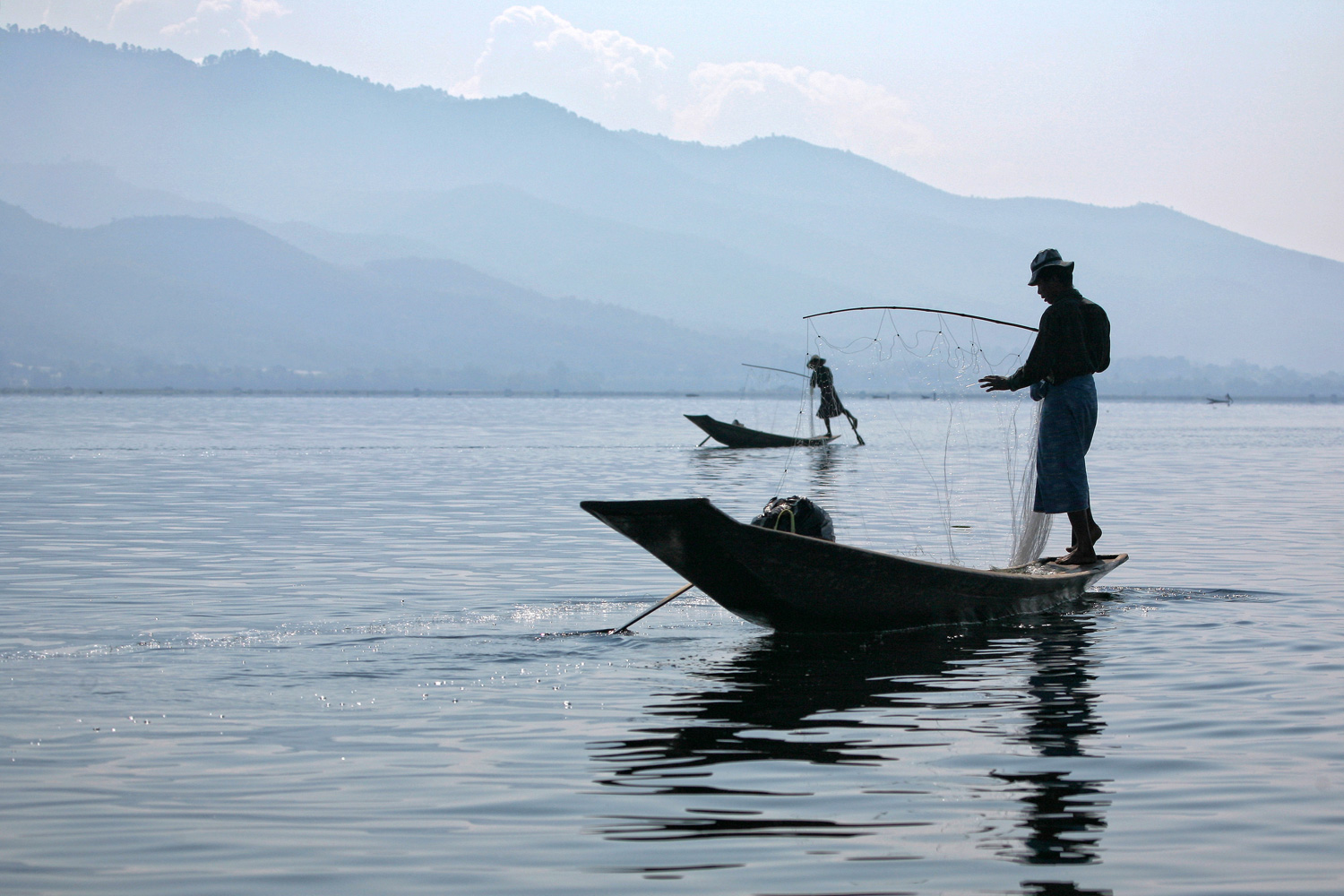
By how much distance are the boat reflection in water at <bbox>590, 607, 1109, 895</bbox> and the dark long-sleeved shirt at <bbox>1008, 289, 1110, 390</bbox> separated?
2.57 meters

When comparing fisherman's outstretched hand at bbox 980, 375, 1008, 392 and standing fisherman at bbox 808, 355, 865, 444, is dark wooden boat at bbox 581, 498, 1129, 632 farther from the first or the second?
standing fisherman at bbox 808, 355, 865, 444

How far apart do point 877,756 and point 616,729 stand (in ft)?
4.59

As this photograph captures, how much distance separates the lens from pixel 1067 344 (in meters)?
11.7

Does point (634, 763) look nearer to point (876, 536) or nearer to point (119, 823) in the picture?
point (119, 823)

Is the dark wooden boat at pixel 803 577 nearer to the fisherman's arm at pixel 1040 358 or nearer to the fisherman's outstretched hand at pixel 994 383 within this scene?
the fisherman's outstretched hand at pixel 994 383

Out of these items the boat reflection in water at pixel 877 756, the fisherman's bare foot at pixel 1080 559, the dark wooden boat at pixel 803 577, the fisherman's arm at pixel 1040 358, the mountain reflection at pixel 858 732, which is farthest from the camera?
the fisherman's bare foot at pixel 1080 559

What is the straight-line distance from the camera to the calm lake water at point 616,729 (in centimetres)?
543

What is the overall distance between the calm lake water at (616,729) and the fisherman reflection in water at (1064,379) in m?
1.14

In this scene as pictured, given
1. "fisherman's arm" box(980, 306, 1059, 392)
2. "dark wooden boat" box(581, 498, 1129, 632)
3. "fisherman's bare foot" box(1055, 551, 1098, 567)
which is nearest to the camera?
"dark wooden boat" box(581, 498, 1129, 632)

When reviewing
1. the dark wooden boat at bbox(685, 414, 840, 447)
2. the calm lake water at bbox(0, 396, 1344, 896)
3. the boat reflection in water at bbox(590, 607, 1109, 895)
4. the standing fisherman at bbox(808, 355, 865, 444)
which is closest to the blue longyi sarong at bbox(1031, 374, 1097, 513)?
the calm lake water at bbox(0, 396, 1344, 896)

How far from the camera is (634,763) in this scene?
6859mm

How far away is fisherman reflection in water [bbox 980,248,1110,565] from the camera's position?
1165cm

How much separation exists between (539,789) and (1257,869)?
2939 millimetres

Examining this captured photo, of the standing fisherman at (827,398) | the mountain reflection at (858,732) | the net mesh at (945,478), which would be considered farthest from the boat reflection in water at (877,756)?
the standing fisherman at (827,398)
